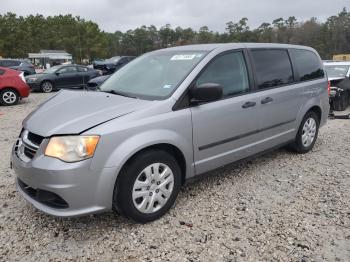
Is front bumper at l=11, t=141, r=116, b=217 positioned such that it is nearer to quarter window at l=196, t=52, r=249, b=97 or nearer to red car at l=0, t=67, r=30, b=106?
quarter window at l=196, t=52, r=249, b=97

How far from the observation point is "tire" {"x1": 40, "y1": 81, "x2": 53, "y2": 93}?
15.8 m

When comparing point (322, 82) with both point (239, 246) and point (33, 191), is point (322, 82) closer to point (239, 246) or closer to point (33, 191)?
point (239, 246)

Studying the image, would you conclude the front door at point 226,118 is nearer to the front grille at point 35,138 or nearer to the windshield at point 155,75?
the windshield at point 155,75

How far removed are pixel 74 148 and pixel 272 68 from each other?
2.95 meters

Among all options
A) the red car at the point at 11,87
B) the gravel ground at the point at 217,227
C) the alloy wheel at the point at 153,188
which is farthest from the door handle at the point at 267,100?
→ the red car at the point at 11,87

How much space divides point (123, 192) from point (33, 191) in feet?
2.83

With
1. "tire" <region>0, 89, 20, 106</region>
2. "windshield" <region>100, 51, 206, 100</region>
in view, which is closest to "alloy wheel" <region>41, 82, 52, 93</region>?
"tire" <region>0, 89, 20, 106</region>

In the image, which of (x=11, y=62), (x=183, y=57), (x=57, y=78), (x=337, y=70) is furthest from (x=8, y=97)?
(x=11, y=62)

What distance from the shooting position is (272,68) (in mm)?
4742

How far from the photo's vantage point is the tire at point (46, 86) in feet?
51.8

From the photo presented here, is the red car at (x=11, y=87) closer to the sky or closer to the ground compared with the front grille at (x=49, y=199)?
closer to the sky

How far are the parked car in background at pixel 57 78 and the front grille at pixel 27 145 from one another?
12.6 meters

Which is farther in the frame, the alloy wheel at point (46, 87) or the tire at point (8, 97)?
the alloy wheel at point (46, 87)

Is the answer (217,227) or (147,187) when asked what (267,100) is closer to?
(217,227)
